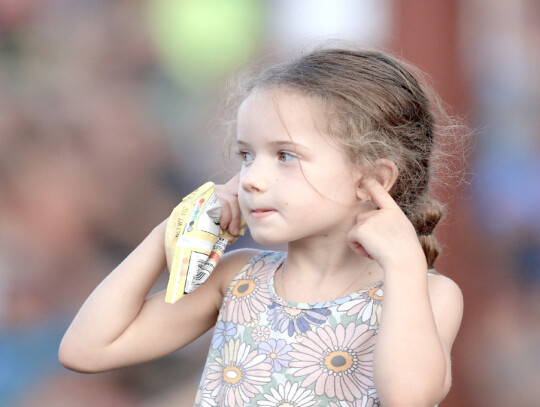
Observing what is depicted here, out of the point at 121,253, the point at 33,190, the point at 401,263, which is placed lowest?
the point at 121,253

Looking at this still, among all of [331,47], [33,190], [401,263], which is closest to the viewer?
[401,263]

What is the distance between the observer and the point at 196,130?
2.77 meters

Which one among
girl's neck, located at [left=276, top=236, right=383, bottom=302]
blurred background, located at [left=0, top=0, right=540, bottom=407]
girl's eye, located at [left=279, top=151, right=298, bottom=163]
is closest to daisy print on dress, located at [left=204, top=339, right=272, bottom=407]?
girl's neck, located at [left=276, top=236, right=383, bottom=302]

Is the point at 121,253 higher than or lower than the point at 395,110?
lower

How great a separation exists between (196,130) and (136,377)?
80cm

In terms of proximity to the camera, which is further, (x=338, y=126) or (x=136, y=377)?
(x=136, y=377)

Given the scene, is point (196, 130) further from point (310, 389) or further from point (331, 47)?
point (310, 389)

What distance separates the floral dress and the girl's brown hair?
23 cm

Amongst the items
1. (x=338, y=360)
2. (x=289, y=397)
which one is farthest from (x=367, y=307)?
(x=289, y=397)

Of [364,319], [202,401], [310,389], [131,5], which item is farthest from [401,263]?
[131,5]

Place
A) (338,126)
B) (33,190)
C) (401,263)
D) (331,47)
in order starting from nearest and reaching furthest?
(401,263) → (338,126) → (331,47) → (33,190)

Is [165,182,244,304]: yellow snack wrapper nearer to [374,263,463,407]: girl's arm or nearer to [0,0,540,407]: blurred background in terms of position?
[374,263,463,407]: girl's arm

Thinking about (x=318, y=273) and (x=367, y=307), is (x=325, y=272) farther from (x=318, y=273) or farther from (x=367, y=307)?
(x=367, y=307)

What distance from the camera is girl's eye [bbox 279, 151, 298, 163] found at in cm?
157
